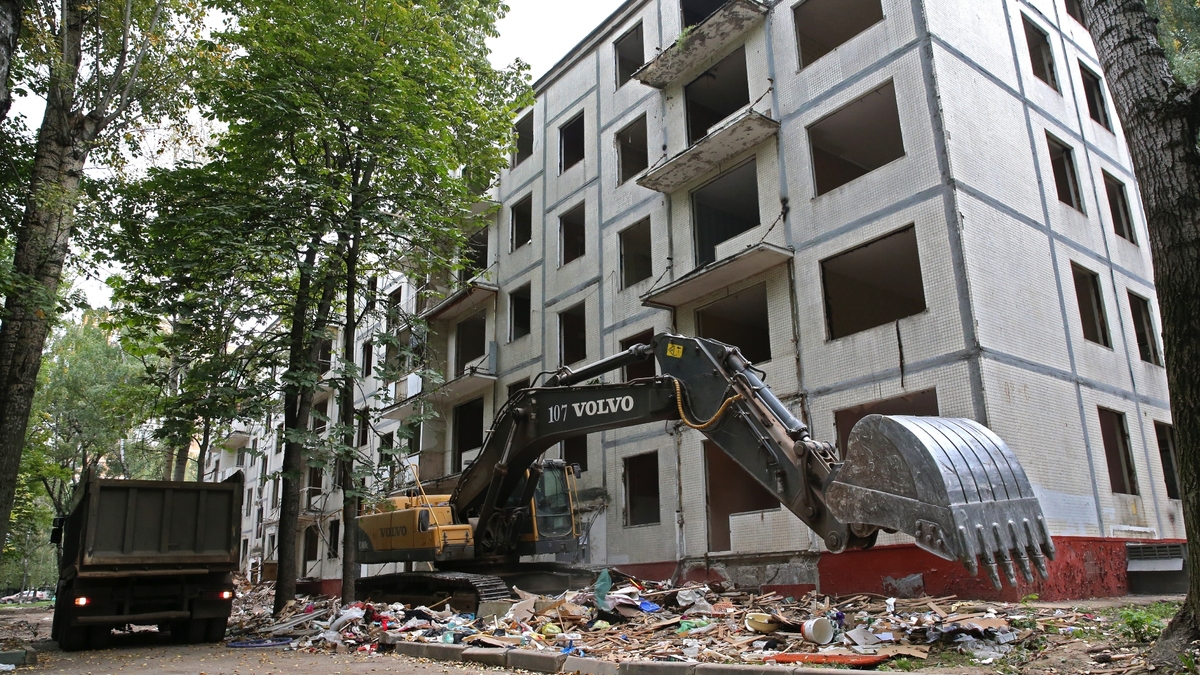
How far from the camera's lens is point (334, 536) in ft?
97.5

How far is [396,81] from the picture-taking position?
1423 cm

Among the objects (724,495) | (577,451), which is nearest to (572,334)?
(577,451)

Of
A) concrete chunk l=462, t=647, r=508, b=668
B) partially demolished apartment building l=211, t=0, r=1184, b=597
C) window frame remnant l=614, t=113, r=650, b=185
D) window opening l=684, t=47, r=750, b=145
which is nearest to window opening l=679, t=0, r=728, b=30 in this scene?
partially demolished apartment building l=211, t=0, r=1184, b=597

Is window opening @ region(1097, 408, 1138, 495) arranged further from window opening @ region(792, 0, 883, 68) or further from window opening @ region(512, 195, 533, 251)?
window opening @ region(512, 195, 533, 251)

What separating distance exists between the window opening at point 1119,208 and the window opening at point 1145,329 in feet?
4.58

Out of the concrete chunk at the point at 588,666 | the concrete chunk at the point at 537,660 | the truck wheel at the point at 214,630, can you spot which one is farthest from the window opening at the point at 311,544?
the concrete chunk at the point at 588,666

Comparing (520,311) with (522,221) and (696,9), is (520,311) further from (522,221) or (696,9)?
→ (696,9)

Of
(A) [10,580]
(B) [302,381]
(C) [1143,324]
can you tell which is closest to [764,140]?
(C) [1143,324]

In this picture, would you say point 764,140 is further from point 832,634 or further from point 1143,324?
point 832,634

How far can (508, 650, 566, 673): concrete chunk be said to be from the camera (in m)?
7.77

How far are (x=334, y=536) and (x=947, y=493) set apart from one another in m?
28.2

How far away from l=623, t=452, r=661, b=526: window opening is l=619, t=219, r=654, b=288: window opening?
4.18 m

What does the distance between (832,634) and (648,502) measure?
1152 centimetres

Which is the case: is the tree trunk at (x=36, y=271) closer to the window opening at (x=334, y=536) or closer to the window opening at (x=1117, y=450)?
the window opening at (x=1117, y=450)
